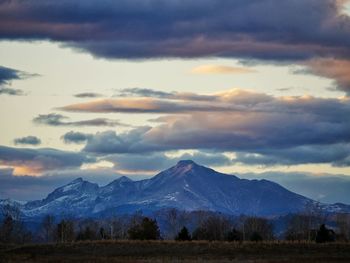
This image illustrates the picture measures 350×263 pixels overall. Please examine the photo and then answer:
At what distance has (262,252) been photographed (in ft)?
436

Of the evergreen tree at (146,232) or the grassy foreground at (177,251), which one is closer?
the grassy foreground at (177,251)

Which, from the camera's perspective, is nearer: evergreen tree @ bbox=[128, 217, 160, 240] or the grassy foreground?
the grassy foreground

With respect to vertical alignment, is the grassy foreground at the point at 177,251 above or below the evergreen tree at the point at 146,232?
below

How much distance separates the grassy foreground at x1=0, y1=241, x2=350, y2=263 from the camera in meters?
126

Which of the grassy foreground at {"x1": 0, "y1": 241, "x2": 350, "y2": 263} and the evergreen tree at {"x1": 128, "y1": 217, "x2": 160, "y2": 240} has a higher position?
the evergreen tree at {"x1": 128, "y1": 217, "x2": 160, "y2": 240}

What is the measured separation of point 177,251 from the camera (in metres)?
138

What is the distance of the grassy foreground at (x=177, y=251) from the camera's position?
12606cm

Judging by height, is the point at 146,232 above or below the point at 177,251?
above

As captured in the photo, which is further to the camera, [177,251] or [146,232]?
[146,232]

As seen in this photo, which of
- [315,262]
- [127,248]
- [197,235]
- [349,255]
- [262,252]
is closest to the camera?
[315,262]

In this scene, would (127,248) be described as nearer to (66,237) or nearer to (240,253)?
(240,253)

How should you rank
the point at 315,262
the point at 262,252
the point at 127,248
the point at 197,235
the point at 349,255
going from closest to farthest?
1. the point at 315,262
2. the point at 349,255
3. the point at 262,252
4. the point at 127,248
5. the point at 197,235

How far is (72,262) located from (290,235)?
98124mm

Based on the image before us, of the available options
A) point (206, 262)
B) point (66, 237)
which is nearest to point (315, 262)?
point (206, 262)
